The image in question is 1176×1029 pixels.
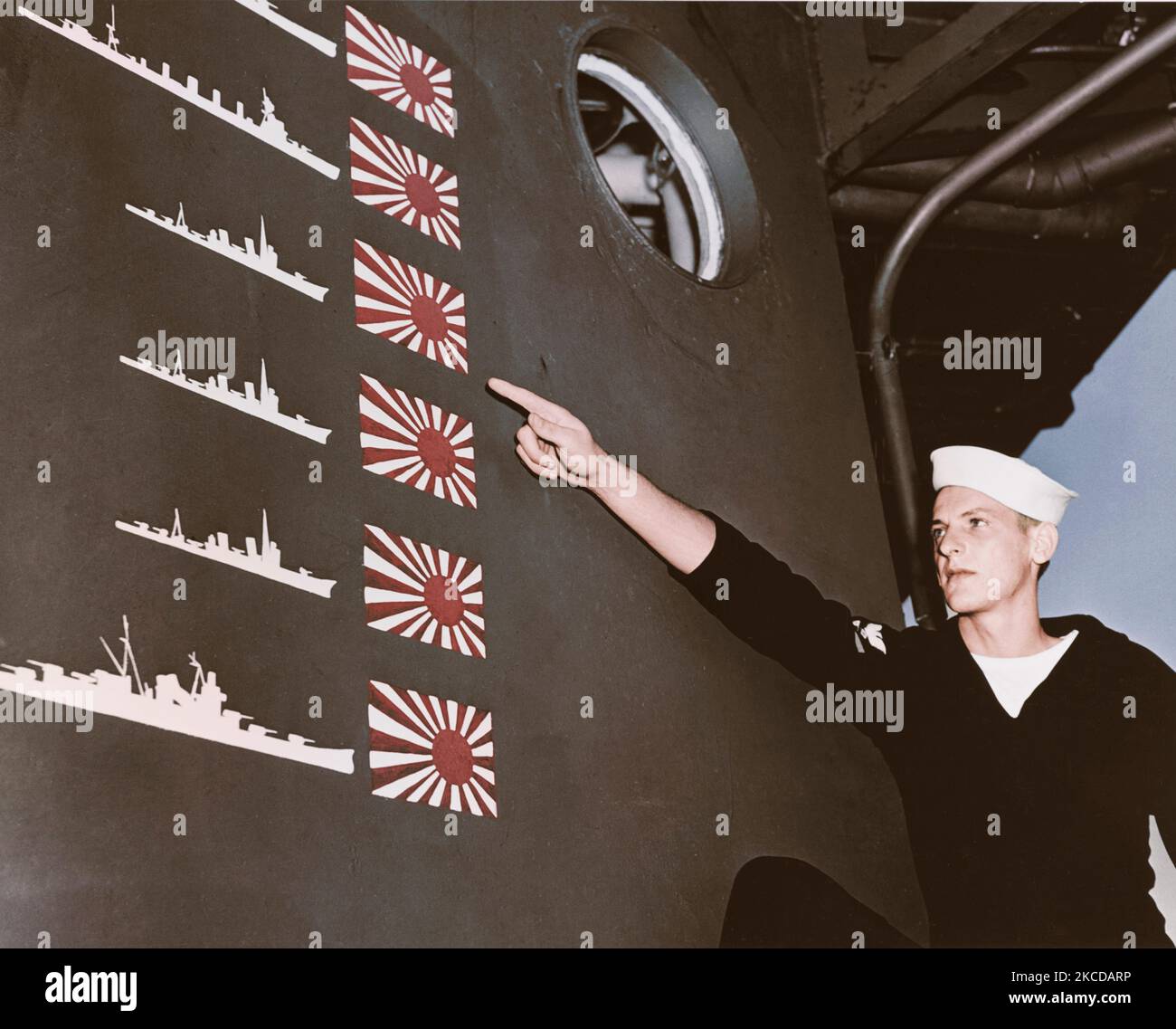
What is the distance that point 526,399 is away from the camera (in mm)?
2947

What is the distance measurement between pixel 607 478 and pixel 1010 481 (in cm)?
109

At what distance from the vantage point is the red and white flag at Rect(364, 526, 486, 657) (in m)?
2.59

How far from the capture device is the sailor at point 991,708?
10.0 feet

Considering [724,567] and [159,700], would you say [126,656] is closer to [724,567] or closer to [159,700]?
[159,700]

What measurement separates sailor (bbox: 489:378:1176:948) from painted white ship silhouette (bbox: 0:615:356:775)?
860 mm

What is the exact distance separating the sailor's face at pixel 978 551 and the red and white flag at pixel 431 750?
1324 mm

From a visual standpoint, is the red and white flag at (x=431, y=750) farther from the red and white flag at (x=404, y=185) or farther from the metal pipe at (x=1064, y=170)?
the metal pipe at (x=1064, y=170)

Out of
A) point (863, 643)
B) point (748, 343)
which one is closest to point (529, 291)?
point (748, 343)

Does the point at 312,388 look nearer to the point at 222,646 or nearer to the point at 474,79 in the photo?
the point at 222,646

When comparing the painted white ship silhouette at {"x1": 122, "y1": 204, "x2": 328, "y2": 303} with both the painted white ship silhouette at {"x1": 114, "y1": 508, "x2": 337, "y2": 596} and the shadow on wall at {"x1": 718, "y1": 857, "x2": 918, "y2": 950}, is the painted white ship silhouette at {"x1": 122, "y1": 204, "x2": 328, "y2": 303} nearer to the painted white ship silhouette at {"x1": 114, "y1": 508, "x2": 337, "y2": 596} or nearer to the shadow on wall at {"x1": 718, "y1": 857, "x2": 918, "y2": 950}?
the painted white ship silhouette at {"x1": 114, "y1": 508, "x2": 337, "y2": 596}

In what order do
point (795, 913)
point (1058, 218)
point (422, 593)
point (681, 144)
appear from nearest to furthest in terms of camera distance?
1. point (422, 593)
2. point (795, 913)
3. point (681, 144)
4. point (1058, 218)

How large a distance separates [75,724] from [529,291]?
1412 mm

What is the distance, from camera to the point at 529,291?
313cm

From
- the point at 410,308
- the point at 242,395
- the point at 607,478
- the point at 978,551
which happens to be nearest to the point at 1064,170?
the point at 978,551
